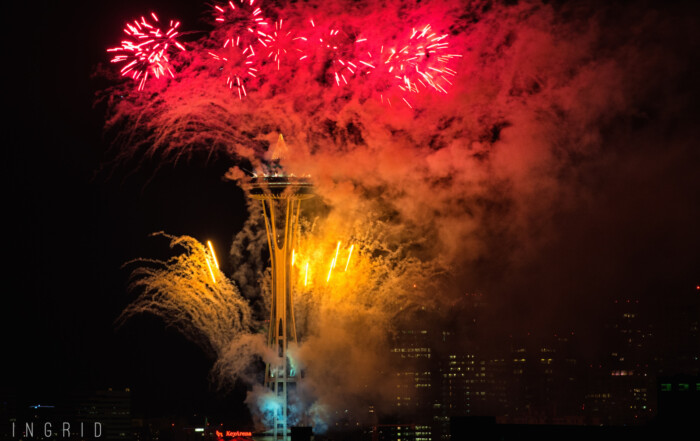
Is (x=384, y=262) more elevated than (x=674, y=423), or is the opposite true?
(x=384, y=262)

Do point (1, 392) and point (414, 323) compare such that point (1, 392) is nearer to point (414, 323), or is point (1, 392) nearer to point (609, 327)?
point (414, 323)

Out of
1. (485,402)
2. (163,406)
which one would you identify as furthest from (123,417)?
(485,402)

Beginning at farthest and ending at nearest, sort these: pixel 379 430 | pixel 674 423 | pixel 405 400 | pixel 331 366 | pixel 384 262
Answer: pixel 405 400 < pixel 379 430 < pixel 331 366 < pixel 384 262 < pixel 674 423

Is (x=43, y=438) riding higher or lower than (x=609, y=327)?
lower

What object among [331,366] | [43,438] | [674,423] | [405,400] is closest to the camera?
[674,423]

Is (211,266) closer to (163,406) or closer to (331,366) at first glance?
(331,366)

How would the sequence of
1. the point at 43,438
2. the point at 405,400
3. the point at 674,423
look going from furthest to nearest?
the point at 43,438 < the point at 405,400 < the point at 674,423

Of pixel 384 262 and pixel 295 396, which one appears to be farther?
pixel 295 396

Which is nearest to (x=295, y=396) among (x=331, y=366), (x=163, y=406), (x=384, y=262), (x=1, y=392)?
(x=331, y=366)

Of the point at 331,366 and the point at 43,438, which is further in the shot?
the point at 43,438
